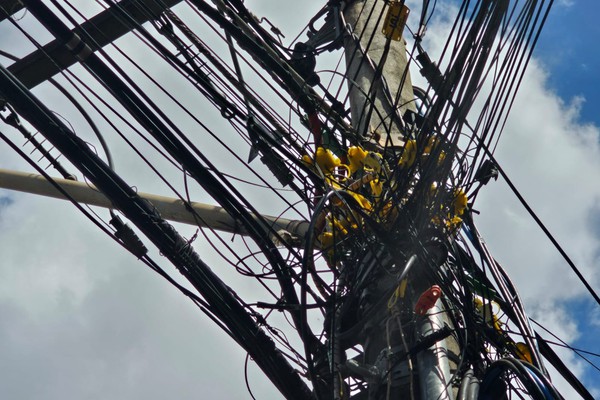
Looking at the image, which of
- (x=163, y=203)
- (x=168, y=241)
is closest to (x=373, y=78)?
(x=163, y=203)

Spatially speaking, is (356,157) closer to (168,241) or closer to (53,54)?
(168,241)

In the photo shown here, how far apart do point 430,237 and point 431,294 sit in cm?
51

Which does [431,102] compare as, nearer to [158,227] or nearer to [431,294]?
[431,294]

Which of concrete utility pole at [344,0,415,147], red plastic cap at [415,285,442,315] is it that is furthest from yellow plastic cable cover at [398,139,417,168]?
red plastic cap at [415,285,442,315]

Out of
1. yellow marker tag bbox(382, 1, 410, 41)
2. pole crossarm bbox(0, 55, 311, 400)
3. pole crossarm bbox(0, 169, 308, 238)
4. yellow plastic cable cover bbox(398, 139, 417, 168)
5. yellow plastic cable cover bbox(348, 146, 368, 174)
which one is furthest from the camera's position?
yellow marker tag bbox(382, 1, 410, 41)

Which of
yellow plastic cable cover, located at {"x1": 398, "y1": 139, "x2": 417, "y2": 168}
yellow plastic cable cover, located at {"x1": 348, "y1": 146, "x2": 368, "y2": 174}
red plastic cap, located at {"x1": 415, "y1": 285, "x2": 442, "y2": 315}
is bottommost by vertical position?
red plastic cap, located at {"x1": 415, "y1": 285, "x2": 442, "y2": 315}

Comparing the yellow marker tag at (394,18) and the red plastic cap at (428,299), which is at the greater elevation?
the yellow marker tag at (394,18)

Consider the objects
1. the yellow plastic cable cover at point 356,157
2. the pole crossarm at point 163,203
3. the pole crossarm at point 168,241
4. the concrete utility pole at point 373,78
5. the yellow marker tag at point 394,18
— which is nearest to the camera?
the pole crossarm at point 168,241

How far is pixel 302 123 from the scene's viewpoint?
6.46 meters

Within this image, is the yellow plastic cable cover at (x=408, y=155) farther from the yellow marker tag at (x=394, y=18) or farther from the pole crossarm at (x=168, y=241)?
the yellow marker tag at (x=394, y=18)

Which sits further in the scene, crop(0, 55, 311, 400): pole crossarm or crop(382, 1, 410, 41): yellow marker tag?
crop(382, 1, 410, 41): yellow marker tag

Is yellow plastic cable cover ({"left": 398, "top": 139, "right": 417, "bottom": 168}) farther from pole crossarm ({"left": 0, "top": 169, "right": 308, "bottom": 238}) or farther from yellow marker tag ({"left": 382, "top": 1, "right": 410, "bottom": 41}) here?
yellow marker tag ({"left": 382, "top": 1, "right": 410, "bottom": 41})

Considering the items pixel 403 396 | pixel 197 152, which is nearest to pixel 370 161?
pixel 197 152

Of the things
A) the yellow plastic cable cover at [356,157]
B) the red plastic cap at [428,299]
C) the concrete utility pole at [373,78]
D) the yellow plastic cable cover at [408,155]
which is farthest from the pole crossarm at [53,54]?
the red plastic cap at [428,299]
